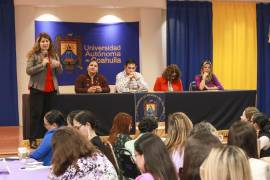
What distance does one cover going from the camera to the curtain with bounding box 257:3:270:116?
10976mm

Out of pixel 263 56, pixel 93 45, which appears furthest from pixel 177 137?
pixel 263 56

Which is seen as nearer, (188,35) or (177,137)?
(177,137)

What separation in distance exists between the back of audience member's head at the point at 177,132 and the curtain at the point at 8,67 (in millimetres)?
6513

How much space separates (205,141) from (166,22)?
26.3 feet

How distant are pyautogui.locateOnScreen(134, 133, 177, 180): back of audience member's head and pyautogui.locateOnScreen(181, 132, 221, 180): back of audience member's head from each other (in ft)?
0.45

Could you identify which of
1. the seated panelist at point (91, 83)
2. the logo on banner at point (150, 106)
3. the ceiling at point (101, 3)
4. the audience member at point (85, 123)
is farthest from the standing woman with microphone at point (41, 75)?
the ceiling at point (101, 3)

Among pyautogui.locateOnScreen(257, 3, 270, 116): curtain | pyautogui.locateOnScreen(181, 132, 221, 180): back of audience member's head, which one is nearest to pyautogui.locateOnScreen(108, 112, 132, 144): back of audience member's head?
pyautogui.locateOnScreen(181, 132, 221, 180): back of audience member's head

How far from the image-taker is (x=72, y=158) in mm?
2650

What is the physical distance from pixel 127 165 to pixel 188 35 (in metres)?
7.04

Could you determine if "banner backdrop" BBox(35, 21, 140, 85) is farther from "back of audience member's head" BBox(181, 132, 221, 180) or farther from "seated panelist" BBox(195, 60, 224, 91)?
"back of audience member's head" BBox(181, 132, 221, 180)

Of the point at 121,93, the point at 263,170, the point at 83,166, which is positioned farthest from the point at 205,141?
the point at 121,93

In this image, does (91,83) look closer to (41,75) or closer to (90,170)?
(41,75)

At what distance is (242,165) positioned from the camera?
1771 millimetres

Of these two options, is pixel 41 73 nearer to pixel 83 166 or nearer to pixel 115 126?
pixel 115 126
